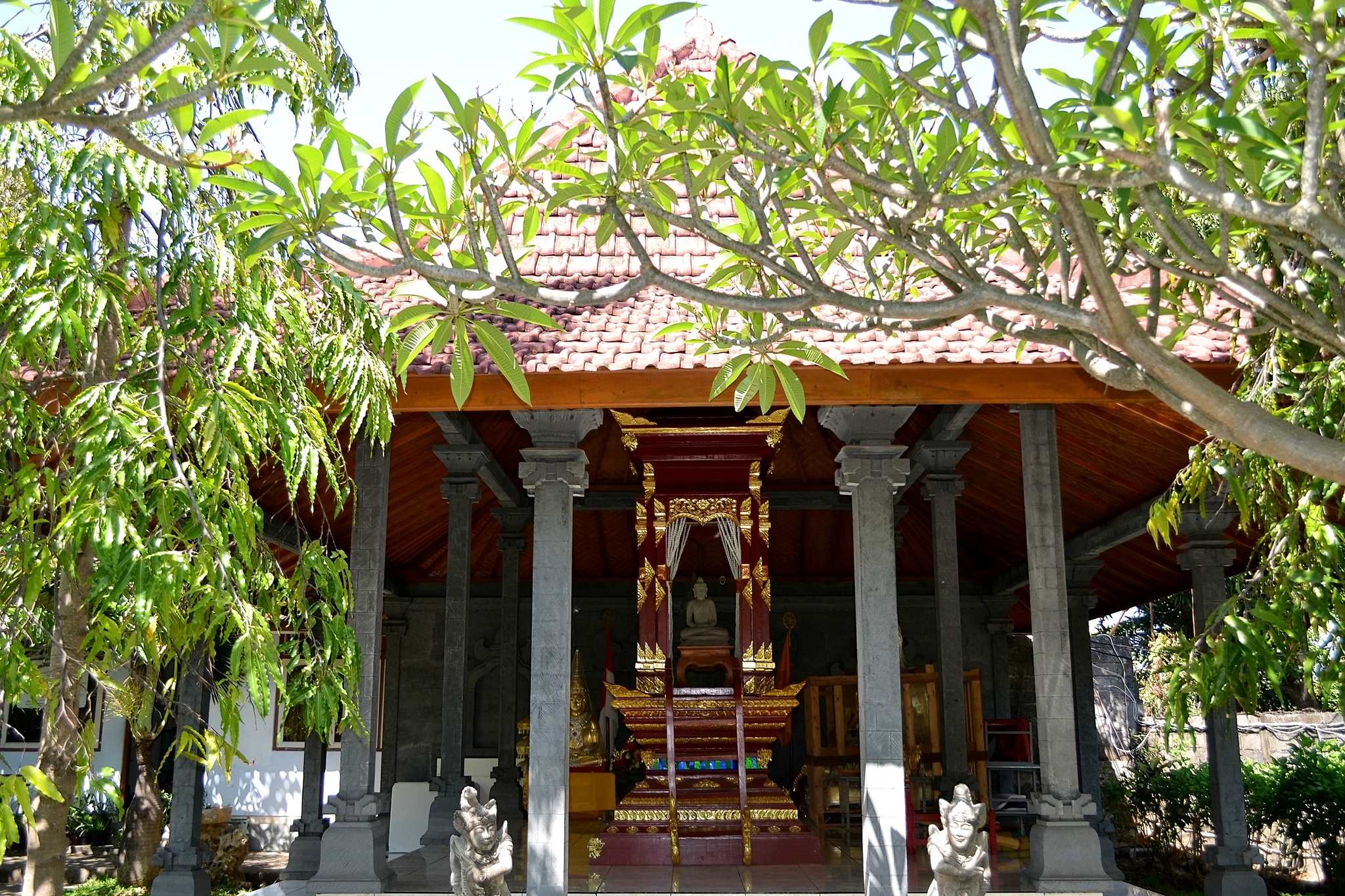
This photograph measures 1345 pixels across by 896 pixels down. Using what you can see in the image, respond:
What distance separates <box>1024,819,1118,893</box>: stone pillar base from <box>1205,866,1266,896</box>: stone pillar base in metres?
2.24

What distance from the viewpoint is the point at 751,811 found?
795 centimetres

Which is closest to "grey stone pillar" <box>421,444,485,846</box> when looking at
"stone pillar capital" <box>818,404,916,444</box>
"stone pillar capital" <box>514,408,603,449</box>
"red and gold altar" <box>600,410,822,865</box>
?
"red and gold altar" <box>600,410,822,865</box>

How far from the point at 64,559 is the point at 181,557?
0.39 m

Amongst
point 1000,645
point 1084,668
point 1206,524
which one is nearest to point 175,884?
point 1206,524

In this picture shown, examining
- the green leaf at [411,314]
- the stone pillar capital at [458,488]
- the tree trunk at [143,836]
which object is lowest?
the tree trunk at [143,836]

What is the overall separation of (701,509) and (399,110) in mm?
6771

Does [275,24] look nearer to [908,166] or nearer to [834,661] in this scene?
[908,166]

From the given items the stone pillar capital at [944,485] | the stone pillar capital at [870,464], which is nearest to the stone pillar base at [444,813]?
the stone pillar capital at [944,485]

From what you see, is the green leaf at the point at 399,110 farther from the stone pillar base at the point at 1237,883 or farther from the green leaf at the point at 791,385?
the stone pillar base at the point at 1237,883

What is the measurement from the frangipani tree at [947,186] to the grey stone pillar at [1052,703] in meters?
2.56

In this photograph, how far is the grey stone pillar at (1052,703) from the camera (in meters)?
6.14

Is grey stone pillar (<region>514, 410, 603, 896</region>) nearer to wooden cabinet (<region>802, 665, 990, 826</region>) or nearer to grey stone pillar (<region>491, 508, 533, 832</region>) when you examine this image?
wooden cabinet (<region>802, 665, 990, 826</region>)

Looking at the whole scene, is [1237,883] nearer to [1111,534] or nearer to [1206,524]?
[1206,524]

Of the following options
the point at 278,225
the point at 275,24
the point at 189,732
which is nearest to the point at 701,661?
the point at 189,732
